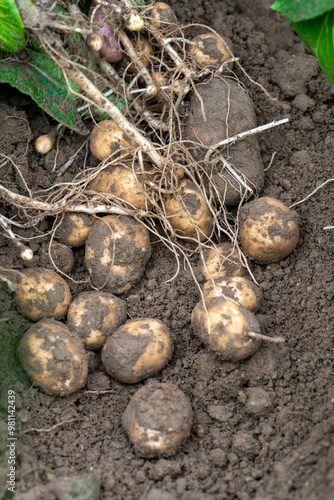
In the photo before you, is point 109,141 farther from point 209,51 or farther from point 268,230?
point 268,230

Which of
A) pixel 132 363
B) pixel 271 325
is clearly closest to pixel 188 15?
pixel 271 325

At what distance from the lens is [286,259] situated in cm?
Result: 237

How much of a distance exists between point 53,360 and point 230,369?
731 mm

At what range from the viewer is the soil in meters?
1.74

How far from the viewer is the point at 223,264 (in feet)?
7.68

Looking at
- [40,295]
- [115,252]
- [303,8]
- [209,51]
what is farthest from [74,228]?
[303,8]

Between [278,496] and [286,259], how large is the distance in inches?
43.6

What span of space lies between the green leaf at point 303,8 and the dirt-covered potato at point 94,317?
1.40 m

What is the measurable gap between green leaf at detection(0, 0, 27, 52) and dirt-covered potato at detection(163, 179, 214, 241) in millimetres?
969

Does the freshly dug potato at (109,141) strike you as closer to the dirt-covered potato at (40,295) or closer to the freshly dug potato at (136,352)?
the dirt-covered potato at (40,295)

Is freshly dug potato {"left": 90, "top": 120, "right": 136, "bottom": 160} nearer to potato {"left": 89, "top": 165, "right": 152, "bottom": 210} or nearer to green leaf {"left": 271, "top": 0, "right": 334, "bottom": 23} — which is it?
potato {"left": 89, "top": 165, "right": 152, "bottom": 210}

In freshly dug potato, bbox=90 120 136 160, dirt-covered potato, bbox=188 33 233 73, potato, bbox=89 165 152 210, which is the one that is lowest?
potato, bbox=89 165 152 210

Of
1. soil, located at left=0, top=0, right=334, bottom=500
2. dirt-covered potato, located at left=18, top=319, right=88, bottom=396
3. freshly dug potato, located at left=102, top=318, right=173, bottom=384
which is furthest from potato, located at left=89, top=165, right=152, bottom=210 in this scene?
dirt-covered potato, located at left=18, top=319, right=88, bottom=396

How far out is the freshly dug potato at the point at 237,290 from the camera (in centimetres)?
211
